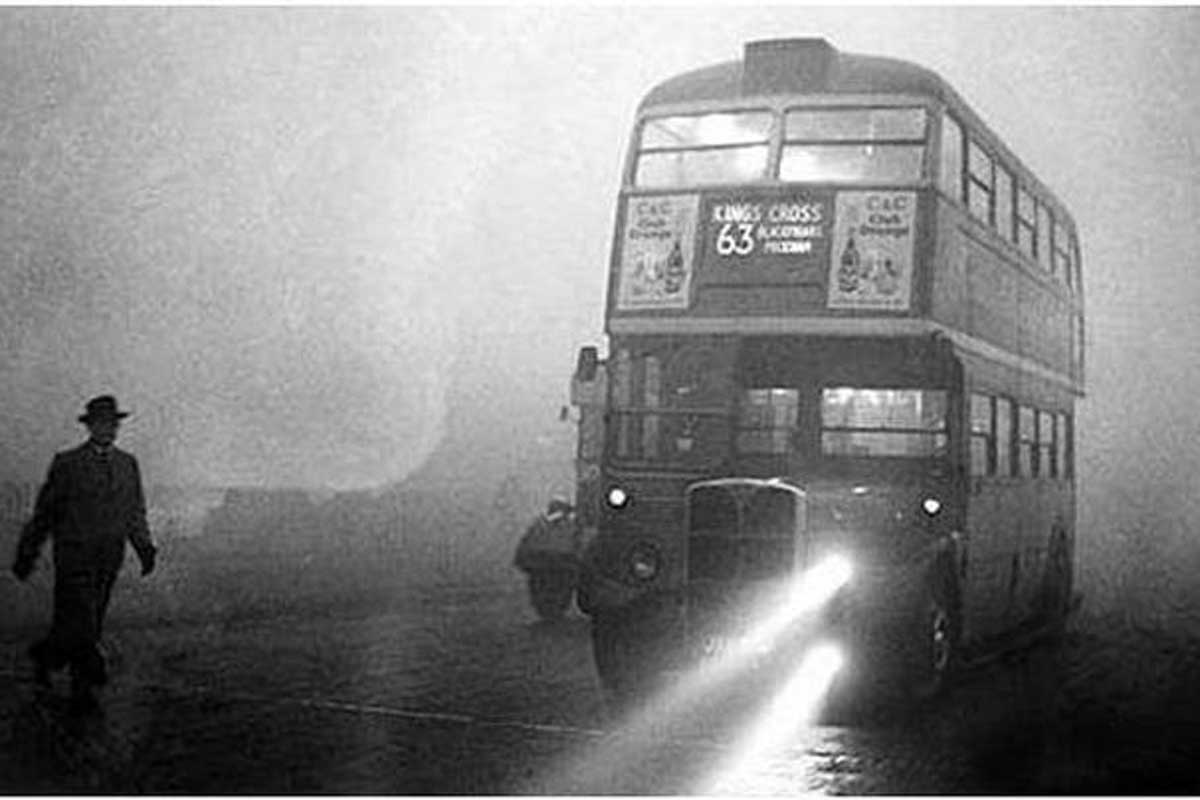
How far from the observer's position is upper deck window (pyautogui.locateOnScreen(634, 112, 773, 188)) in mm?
8938

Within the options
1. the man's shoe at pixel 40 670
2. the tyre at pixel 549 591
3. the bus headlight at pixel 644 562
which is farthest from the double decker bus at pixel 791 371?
the tyre at pixel 549 591

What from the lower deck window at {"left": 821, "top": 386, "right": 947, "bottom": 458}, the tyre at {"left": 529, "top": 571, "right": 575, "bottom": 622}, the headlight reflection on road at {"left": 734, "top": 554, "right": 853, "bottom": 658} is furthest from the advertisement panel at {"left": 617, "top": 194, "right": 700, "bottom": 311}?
the tyre at {"left": 529, "top": 571, "right": 575, "bottom": 622}

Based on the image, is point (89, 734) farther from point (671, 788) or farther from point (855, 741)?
point (855, 741)

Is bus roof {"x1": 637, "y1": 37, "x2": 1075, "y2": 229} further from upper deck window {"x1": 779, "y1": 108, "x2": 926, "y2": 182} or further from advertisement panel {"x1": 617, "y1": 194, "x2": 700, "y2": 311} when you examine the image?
advertisement panel {"x1": 617, "y1": 194, "x2": 700, "y2": 311}

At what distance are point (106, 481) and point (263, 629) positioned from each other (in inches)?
151

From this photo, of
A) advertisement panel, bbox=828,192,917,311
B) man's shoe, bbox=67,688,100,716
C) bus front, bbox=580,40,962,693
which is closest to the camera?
man's shoe, bbox=67,688,100,716

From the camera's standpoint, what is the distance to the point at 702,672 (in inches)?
344

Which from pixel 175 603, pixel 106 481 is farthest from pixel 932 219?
pixel 175 603

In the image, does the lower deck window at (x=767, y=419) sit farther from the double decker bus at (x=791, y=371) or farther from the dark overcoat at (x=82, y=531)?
the dark overcoat at (x=82, y=531)

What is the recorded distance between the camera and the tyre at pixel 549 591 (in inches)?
527

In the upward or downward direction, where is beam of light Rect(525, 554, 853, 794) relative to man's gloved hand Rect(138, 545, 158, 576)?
downward

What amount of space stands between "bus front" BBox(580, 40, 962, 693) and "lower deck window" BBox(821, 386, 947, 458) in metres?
0.01

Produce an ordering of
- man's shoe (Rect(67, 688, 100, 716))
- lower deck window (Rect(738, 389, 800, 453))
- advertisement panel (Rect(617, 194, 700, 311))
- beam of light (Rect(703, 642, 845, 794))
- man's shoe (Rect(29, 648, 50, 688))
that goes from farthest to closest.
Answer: advertisement panel (Rect(617, 194, 700, 311)) → lower deck window (Rect(738, 389, 800, 453)) → man's shoe (Rect(29, 648, 50, 688)) → man's shoe (Rect(67, 688, 100, 716)) → beam of light (Rect(703, 642, 845, 794))

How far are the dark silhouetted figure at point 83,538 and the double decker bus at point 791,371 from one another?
267 cm
